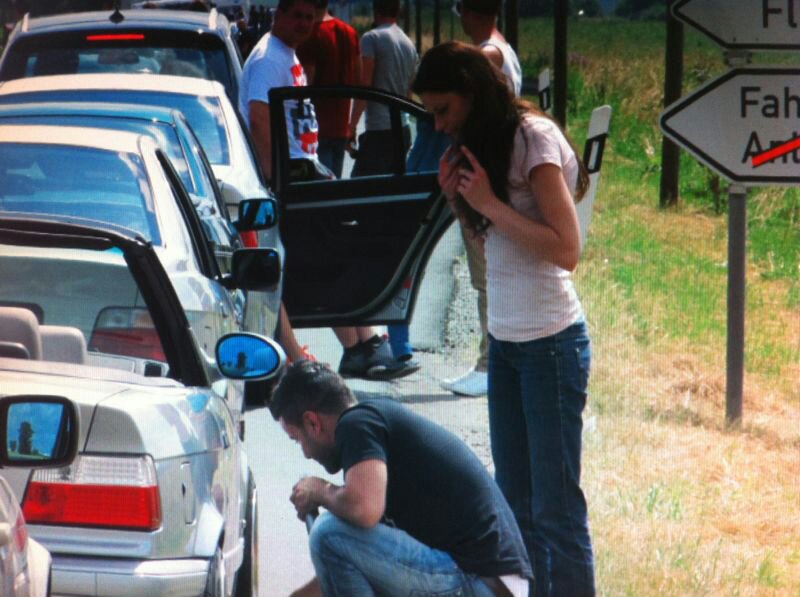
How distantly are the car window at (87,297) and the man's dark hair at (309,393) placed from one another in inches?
20.7

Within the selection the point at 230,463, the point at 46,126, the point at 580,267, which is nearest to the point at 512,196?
the point at 230,463

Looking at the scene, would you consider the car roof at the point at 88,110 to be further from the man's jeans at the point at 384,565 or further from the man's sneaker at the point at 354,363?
the man's jeans at the point at 384,565

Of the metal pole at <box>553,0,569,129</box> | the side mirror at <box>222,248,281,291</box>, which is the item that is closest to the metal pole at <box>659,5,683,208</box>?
the metal pole at <box>553,0,569,129</box>

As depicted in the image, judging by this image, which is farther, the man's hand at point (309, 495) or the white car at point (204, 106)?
the white car at point (204, 106)

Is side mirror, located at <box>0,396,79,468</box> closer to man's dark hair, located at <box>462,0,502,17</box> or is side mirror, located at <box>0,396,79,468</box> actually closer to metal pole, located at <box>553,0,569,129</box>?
man's dark hair, located at <box>462,0,502,17</box>

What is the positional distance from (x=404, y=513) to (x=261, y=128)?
5021 millimetres

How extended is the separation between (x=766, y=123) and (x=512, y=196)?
10.00 ft

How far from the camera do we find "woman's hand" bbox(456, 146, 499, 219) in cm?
437

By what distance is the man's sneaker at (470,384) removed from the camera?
8.04m

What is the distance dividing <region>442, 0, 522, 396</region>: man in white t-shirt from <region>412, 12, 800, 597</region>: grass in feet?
1.92

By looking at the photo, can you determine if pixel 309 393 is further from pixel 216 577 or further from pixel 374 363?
pixel 374 363

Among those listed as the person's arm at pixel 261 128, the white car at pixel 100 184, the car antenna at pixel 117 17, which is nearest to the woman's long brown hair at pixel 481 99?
the white car at pixel 100 184

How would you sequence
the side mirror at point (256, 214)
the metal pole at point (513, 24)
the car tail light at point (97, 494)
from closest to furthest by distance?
1. the car tail light at point (97, 494)
2. the side mirror at point (256, 214)
3. the metal pole at point (513, 24)

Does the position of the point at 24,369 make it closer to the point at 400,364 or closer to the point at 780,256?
the point at 400,364
